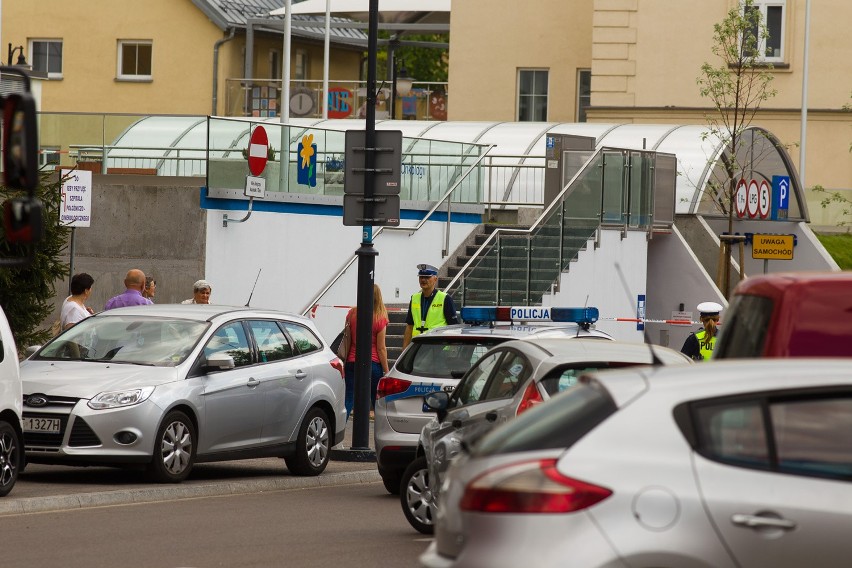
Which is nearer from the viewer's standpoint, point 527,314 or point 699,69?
point 527,314

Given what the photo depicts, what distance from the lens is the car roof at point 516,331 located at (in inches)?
524

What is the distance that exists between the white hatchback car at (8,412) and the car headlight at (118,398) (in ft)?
3.52

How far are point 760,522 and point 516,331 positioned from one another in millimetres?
7634

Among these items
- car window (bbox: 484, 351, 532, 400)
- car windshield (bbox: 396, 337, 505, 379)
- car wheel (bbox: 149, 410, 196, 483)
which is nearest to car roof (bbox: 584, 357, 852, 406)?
car window (bbox: 484, 351, 532, 400)

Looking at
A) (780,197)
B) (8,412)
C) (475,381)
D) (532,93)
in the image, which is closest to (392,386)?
(475,381)

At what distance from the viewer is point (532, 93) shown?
179 feet

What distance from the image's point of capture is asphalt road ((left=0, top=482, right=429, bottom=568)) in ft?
33.9

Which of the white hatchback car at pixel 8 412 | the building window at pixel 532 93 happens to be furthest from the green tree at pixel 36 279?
the building window at pixel 532 93

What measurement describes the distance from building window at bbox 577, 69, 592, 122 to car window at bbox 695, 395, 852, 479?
47.8 m

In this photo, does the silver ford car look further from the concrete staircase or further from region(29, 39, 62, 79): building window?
region(29, 39, 62, 79): building window

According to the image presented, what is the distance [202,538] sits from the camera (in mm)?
11391

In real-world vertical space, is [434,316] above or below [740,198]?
below

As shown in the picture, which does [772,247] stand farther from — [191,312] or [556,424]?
[556,424]

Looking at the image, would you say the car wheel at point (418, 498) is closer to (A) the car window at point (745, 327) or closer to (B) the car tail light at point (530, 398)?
(B) the car tail light at point (530, 398)
